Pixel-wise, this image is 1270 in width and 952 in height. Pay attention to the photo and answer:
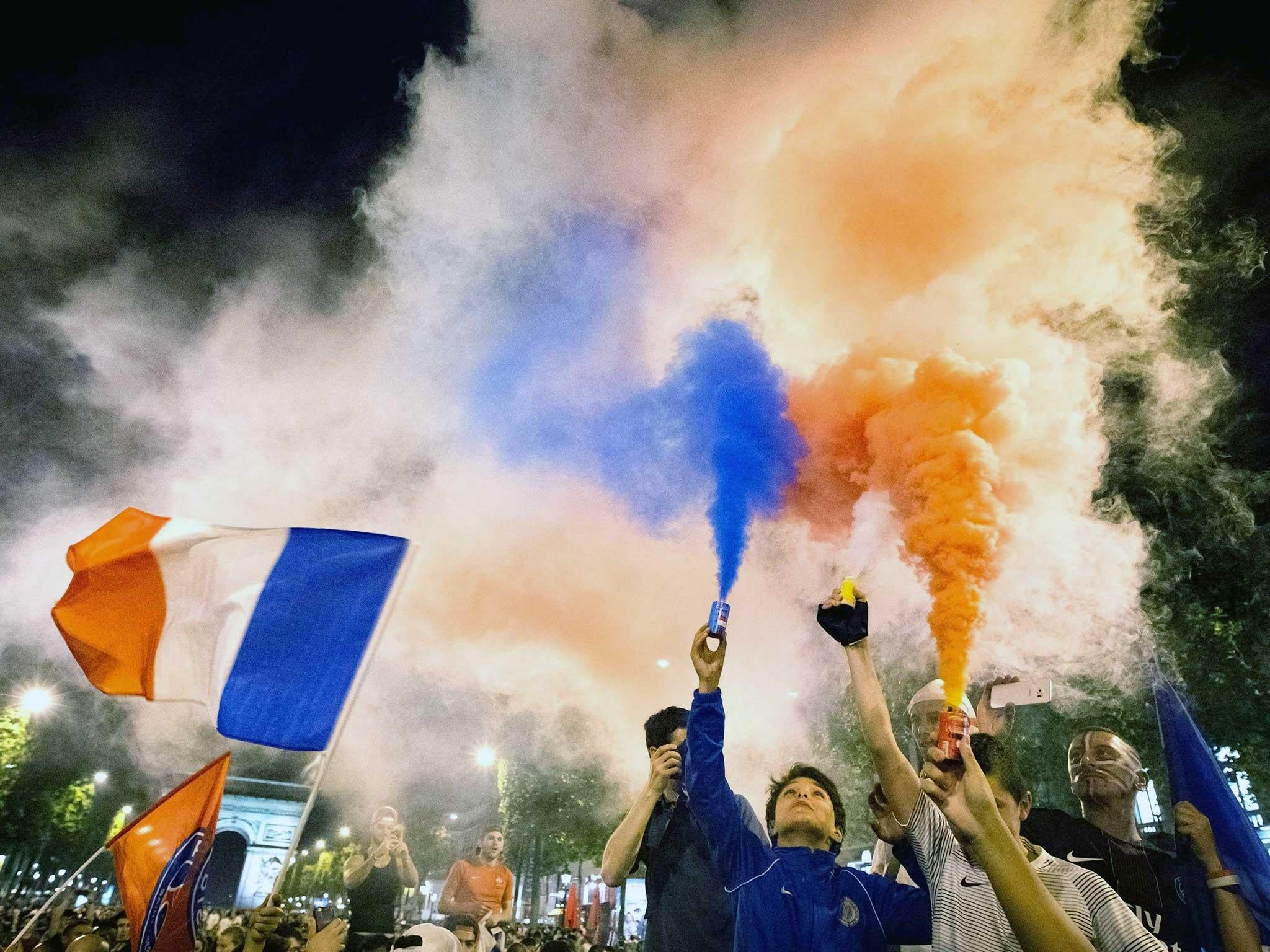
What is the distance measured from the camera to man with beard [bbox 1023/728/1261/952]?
4.51m

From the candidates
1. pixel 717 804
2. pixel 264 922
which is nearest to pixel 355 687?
pixel 264 922

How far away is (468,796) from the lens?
3600 centimetres

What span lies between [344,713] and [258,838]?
9544cm

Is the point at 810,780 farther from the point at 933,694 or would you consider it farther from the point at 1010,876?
the point at 933,694

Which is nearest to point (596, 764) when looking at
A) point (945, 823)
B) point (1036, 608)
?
point (1036, 608)

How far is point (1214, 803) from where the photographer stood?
479cm

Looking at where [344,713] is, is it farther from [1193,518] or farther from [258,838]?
[258,838]

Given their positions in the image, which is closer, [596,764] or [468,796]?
[596,764]

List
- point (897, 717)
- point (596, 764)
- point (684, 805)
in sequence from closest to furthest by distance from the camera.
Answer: point (684, 805), point (897, 717), point (596, 764)

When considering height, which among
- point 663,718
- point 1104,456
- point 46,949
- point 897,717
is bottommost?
point 46,949

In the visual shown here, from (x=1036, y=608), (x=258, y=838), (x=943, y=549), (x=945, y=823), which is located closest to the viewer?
(x=945, y=823)

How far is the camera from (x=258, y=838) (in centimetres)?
8231

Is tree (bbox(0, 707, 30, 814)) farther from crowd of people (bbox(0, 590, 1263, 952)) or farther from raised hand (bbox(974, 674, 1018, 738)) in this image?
raised hand (bbox(974, 674, 1018, 738))

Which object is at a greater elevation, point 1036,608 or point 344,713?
point 1036,608
